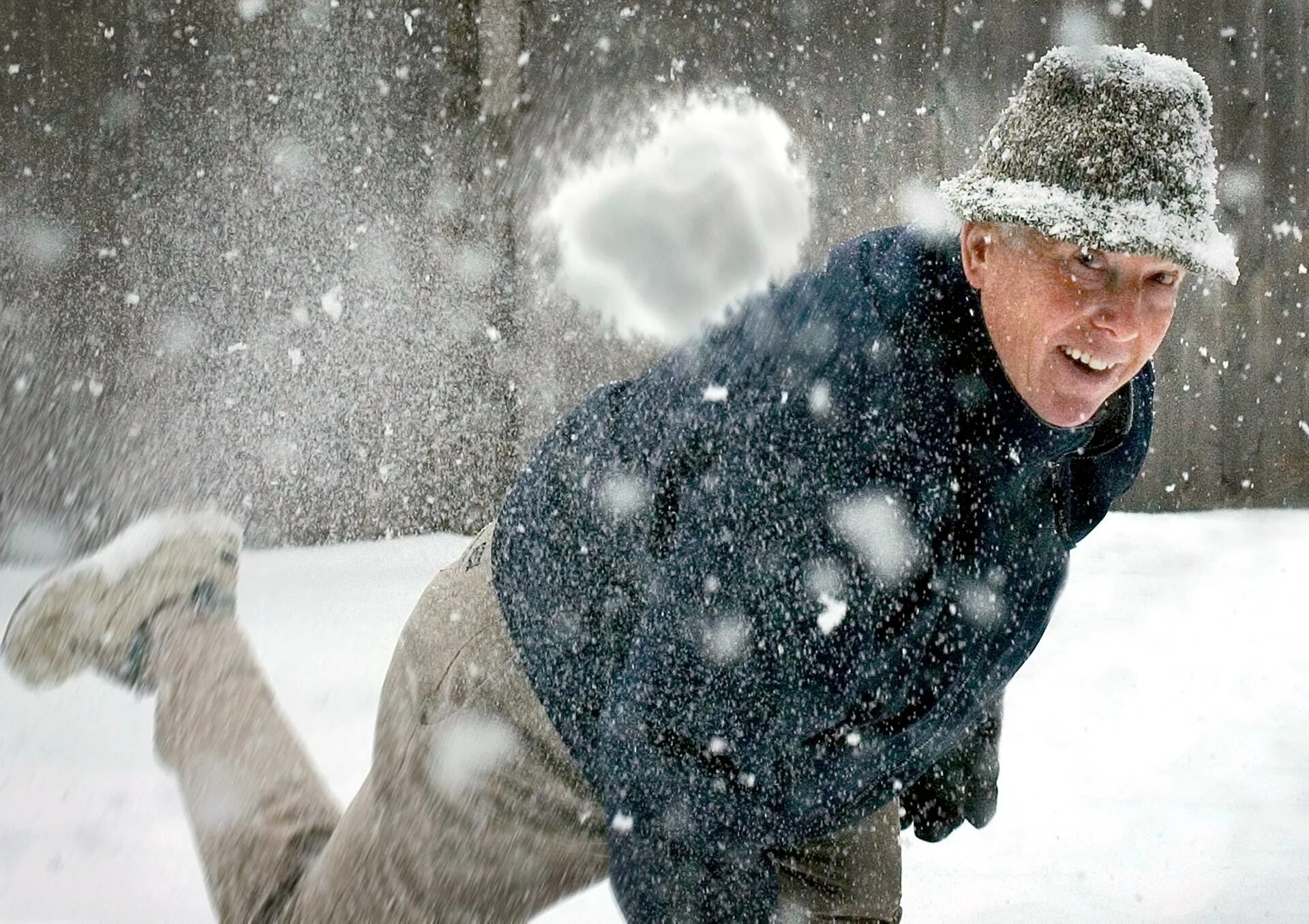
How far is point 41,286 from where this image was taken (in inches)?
142

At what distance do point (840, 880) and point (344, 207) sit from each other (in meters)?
2.69

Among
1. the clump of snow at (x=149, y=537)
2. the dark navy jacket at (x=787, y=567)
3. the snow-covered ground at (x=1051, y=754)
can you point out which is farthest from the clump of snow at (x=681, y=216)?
the dark navy jacket at (x=787, y=567)

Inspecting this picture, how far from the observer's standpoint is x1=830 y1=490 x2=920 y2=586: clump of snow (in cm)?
125

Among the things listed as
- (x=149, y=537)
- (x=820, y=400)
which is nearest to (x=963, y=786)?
(x=820, y=400)

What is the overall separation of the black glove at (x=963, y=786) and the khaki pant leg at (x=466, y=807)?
1.60 ft

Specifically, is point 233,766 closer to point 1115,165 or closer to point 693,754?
point 693,754

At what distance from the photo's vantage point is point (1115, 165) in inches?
48.9

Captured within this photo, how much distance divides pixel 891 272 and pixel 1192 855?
1.54 meters

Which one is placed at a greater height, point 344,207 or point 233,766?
point 233,766

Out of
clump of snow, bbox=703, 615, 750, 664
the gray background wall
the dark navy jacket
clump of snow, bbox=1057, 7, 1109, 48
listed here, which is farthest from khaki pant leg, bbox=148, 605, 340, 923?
clump of snow, bbox=1057, 7, 1109, 48

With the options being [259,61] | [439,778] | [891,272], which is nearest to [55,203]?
[259,61]

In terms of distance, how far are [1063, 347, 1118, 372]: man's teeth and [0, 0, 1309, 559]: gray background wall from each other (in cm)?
270

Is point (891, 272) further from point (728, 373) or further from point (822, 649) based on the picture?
point (822, 649)

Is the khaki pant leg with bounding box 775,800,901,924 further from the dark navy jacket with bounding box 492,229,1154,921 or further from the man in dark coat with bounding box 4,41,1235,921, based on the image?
the dark navy jacket with bounding box 492,229,1154,921
